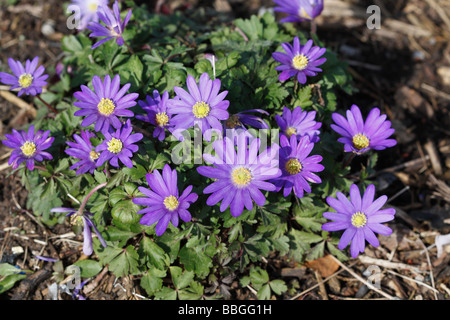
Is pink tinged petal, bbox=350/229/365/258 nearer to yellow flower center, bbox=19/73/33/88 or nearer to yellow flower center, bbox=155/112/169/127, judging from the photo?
yellow flower center, bbox=155/112/169/127

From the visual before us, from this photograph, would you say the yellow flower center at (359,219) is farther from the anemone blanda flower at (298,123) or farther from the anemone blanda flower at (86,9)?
the anemone blanda flower at (86,9)

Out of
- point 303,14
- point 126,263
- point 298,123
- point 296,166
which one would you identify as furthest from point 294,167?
point 303,14

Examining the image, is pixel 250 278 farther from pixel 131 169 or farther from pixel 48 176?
pixel 48 176

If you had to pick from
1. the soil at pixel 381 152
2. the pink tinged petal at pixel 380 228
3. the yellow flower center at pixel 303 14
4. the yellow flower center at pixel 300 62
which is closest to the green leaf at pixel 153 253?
the soil at pixel 381 152

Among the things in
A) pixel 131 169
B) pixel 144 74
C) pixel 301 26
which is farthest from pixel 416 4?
pixel 131 169

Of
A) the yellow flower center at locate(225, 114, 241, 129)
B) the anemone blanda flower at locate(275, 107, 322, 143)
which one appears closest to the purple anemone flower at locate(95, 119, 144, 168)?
the yellow flower center at locate(225, 114, 241, 129)

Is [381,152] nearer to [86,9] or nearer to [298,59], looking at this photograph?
[298,59]
